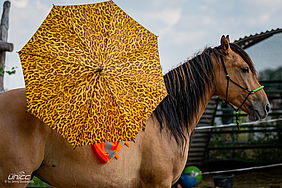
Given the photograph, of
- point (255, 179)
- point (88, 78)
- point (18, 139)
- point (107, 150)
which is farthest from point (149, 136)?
point (255, 179)

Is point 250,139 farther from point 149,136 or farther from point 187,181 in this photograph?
point 149,136

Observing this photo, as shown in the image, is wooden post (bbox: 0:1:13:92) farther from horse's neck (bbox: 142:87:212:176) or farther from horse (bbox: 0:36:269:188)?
horse's neck (bbox: 142:87:212:176)

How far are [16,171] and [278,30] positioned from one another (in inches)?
229

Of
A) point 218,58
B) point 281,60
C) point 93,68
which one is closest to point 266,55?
point 281,60

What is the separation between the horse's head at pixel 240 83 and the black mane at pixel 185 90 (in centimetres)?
6

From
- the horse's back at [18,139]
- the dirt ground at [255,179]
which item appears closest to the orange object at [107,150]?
the horse's back at [18,139]

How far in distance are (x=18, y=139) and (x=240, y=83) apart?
2.14 metres

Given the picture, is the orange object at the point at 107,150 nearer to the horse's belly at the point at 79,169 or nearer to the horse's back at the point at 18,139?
the horse's belly at the point at 79,169

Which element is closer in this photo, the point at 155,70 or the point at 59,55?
the point at 59,55

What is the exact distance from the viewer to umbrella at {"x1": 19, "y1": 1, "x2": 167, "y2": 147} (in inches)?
70.9

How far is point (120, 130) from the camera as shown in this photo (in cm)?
187

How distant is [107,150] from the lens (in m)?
2.11

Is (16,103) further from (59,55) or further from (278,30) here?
(278,30)

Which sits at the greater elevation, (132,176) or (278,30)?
(278,30)
